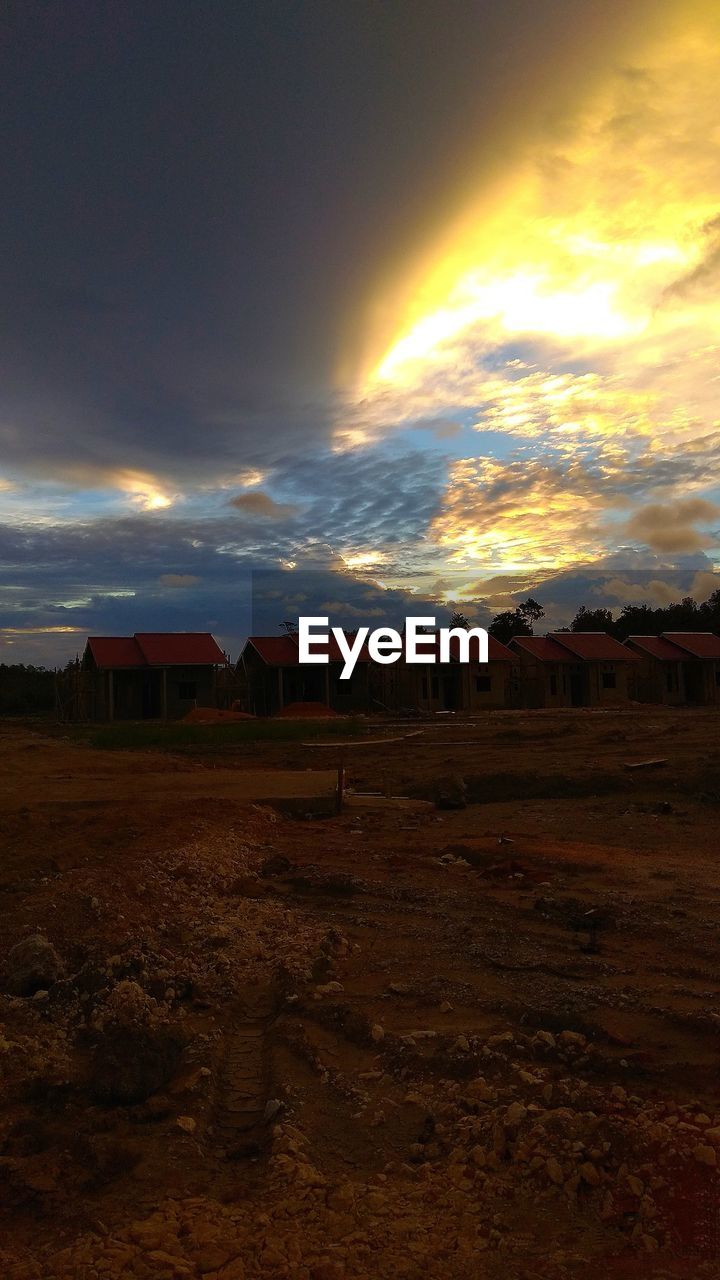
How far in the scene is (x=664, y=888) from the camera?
22.3 ft

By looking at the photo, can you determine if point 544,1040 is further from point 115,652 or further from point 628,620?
point 628,620

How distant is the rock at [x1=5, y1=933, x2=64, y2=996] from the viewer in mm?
4715

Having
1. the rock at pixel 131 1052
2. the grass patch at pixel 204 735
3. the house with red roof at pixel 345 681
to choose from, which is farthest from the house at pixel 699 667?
the rock at pixel 131 1052

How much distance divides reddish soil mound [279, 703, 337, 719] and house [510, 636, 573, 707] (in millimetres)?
9817

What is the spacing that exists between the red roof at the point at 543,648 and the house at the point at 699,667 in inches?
270

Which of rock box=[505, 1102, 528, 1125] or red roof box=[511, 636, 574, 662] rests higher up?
red roof box=[511, 636, 574, 662]

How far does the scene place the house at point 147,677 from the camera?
103ft

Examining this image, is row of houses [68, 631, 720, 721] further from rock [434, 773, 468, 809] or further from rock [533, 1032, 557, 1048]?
rock [533, 1032, 557, 1048]

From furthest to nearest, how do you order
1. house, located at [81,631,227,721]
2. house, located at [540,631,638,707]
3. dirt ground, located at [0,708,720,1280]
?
house, located at [540,631,638,707] → house, located at [81,631,227,721] → dirt ground, located at [0,708,720,1280]

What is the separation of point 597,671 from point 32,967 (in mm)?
37212

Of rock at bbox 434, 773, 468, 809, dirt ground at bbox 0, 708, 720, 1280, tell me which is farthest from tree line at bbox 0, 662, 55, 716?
dirt ground at bbox 0, 708, 720, 1280

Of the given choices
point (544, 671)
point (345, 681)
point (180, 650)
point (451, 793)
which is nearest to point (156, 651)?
point (180, 650)

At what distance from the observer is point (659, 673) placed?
136ft

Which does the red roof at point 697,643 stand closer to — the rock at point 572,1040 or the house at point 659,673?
the house at point 659,673
